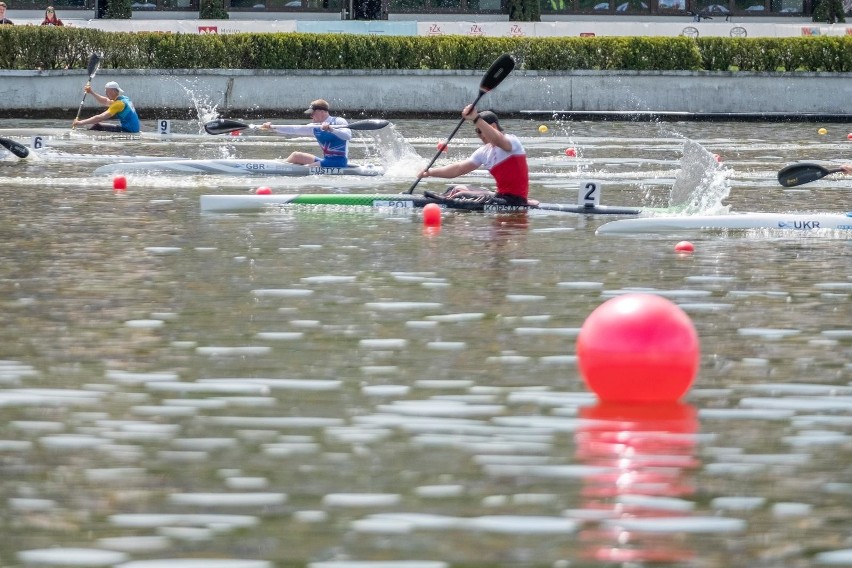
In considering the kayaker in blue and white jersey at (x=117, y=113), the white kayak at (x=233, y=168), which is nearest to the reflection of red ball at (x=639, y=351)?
the white kayak at (x=233, y=168)

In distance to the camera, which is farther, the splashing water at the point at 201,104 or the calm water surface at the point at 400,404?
the splashing water at the point at 201,104

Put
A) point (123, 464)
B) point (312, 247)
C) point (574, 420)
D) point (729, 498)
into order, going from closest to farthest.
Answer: point (729, 498) → point (123, 464) → point (574, 420) → point (312, 247)

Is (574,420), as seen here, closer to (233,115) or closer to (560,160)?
(560,160)

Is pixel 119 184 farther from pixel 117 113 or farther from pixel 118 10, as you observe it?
pixel 118 10

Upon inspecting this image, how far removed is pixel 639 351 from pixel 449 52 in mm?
31157

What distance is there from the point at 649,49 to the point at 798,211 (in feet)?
69.7

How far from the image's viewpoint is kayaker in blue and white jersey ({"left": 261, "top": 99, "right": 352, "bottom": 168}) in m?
21.9

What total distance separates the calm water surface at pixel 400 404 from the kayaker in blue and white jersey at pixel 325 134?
5.47 m

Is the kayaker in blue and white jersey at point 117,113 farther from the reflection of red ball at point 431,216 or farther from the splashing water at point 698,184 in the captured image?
the splashing water at point 698,184

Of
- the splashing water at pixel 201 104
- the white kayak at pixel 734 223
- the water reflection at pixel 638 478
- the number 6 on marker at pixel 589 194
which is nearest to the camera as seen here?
the water reflection at pixel 638 478

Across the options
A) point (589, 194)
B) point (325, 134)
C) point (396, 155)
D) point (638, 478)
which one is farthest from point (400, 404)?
point (396, 155)

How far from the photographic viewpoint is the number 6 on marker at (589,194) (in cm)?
1756

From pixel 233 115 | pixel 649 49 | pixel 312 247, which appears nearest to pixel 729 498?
pixel 312 247

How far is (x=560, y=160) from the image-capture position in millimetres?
26281
